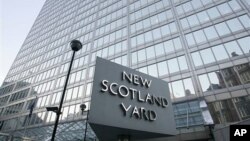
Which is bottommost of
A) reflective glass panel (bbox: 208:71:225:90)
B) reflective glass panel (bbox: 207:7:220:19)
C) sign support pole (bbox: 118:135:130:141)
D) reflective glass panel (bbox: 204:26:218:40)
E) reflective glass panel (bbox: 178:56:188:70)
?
sign support pole (bbox: 118:135:130:141)

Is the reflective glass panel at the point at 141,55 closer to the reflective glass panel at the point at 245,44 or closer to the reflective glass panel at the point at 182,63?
the reflective glass panel at the point at 182,63

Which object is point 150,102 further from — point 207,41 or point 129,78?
point 207,41

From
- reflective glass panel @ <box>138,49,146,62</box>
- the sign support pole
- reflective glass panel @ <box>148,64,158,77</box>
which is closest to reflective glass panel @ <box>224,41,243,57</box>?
reflective glass panel @ <box>148,64,158,77</box>

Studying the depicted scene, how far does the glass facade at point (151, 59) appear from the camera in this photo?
22125mm

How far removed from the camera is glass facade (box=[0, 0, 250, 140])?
22.1 m

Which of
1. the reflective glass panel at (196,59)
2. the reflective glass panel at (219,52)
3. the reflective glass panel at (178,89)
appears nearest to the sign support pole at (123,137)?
the reflective glass panel at (178,89)

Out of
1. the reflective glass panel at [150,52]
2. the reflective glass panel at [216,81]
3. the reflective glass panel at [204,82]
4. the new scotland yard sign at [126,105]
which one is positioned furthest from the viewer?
the reflective glass panel at [150,52]

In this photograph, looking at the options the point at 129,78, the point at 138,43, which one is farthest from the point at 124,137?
the point at 138,43

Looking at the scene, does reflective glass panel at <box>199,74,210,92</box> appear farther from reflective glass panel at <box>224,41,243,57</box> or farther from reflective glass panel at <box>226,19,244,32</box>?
reflective glass panel at <box>226,19,244,32</box>

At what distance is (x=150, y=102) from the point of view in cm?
1505

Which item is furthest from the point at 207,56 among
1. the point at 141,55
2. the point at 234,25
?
the point at 141,55

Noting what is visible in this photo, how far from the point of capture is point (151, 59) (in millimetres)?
30453

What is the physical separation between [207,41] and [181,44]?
3869mm

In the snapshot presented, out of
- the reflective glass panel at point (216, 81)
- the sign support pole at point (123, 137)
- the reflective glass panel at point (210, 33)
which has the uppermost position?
the reflective glass panel at point (210, 33)
